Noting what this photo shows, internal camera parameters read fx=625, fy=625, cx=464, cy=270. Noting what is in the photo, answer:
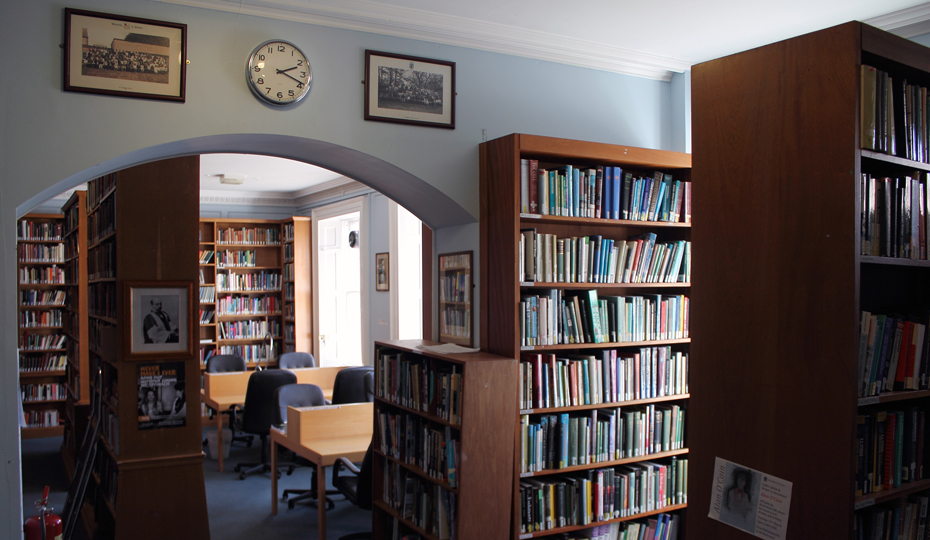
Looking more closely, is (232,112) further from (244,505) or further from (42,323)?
(42,323)

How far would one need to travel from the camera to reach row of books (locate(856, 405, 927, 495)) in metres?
1.90

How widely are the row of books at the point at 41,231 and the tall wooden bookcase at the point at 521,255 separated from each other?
7.25 m

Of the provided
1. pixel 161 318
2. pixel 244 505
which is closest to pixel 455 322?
pixel 161 318

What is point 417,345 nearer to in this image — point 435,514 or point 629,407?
point 435,514

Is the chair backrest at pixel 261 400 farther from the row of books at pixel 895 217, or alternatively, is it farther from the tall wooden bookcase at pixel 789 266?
the row of books at pixel 895 217

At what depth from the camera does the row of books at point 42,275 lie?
800 cm

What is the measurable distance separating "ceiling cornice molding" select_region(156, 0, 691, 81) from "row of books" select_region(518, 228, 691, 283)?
1043 millimetres

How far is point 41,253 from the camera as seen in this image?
26.6ft

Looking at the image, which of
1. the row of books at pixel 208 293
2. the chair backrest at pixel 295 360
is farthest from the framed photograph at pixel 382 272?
the row of books at pixel 208 293

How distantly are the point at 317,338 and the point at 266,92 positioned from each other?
6.15 m

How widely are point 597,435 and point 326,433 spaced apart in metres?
2.06

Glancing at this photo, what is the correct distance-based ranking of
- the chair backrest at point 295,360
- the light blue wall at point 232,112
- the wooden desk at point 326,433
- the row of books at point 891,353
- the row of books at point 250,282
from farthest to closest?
the row of books at point 250,282
the chair backrest at point 295,360
the wooden desk at point 326,433
the light blue wall at point 232,112
the row of books at point 891,353

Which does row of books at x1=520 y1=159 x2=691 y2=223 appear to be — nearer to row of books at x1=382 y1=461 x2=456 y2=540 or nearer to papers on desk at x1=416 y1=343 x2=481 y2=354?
papers on desk at x1=416 y1=343 x2=481 y2=354

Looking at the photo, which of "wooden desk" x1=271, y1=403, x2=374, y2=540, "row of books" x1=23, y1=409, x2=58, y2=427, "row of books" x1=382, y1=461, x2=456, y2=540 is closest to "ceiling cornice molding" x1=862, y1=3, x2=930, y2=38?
"row of books" x1=382, y1=461, x2=456, y2=540
